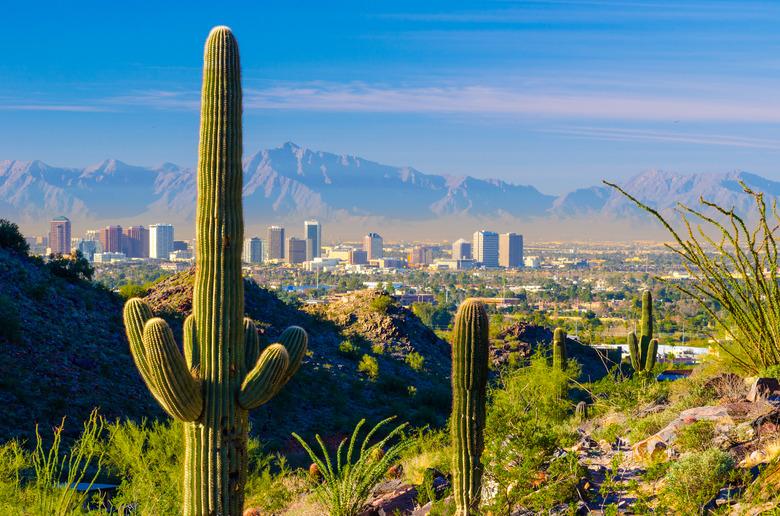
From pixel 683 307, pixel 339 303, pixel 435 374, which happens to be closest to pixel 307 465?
pixel 435 374

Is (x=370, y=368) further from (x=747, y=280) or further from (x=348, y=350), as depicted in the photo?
(x=747, y=280)

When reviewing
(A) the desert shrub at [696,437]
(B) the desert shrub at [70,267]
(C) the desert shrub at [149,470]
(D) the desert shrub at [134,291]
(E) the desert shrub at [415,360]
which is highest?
(B) the desert shrub at [70,267]

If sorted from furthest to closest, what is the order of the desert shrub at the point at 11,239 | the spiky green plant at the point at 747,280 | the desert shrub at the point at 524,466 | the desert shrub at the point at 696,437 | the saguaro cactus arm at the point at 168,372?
the desert shrub at the point at 11,239
the spiky green plant at the point at 747,280
the desert shrub at the point at 696,437
the desert shrub at the point at 524,466
the saguaro cactus arm at the point at 168,372

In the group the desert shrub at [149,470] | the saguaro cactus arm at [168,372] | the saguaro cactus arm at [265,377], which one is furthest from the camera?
the desert shrub at [149,470]

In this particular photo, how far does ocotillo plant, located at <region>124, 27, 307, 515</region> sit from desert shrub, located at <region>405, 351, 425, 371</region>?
2152cm

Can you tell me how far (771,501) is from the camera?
7.82 metres

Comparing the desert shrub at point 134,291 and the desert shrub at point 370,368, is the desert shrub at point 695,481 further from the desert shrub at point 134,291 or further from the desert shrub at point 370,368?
the desert shrub at point 134,291

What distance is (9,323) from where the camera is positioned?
2016cm

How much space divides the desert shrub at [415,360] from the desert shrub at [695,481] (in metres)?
21.6

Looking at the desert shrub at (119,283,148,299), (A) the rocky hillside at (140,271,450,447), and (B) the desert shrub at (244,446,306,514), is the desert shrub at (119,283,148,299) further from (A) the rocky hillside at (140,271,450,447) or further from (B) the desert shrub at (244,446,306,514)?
(B) the desert shrub at (244,446,306,514)

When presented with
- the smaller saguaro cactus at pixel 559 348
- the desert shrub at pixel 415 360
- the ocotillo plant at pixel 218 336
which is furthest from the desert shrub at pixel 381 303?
the ocotillo plant at pixel 218 336

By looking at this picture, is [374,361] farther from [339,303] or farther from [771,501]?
[771,501]

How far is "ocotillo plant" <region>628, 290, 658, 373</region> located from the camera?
1822 centimetres

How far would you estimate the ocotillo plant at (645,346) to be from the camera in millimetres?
18219
